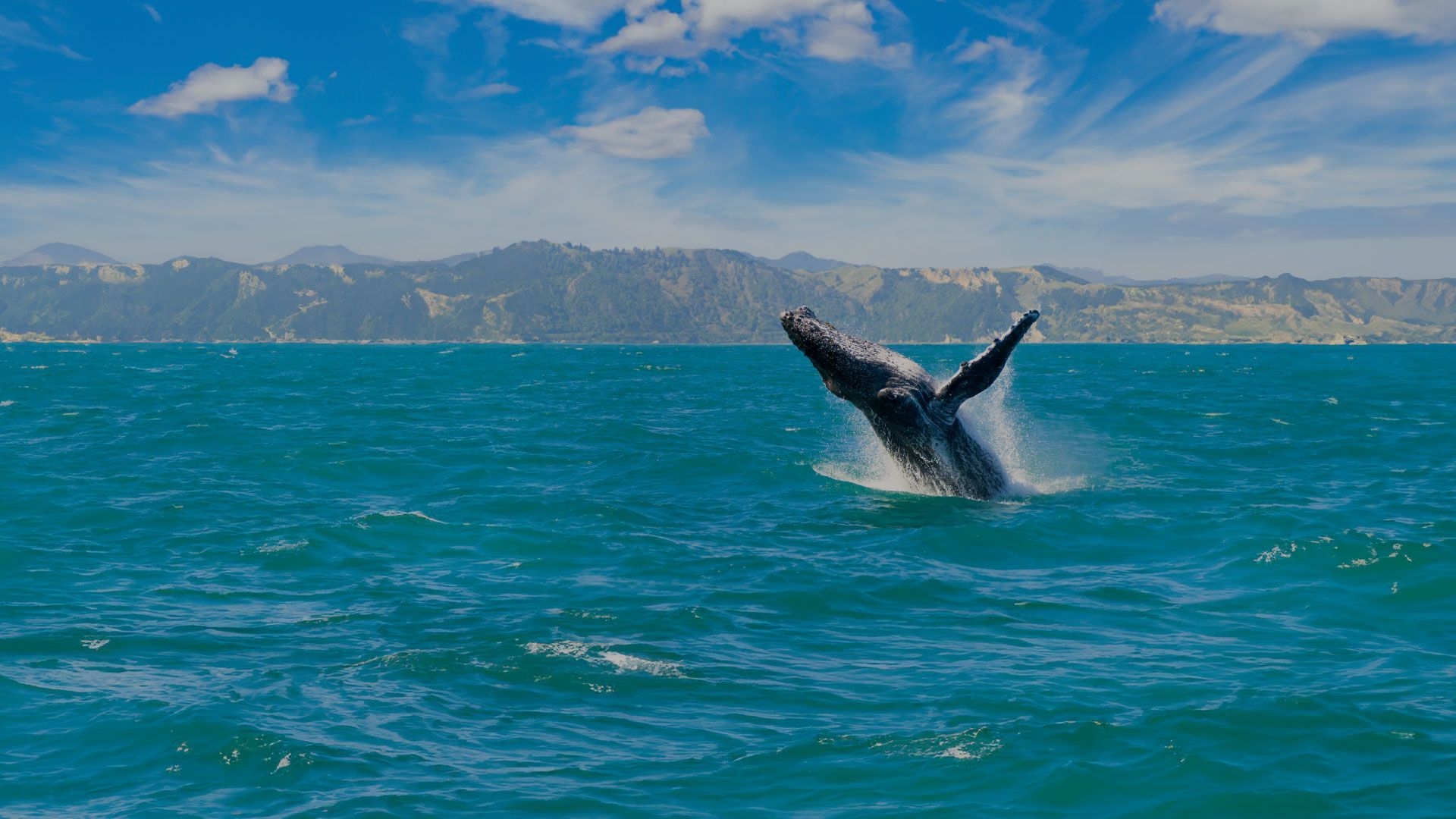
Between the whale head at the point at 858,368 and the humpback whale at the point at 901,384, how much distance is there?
0.01 metres

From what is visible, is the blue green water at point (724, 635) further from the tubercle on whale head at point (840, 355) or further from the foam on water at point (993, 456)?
the tubercle on whale head at point (840, 355)

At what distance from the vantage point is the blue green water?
29.9 feet

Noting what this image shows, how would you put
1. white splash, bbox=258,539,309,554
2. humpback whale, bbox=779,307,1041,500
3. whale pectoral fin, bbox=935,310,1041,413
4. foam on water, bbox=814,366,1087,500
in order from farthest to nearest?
foam on water, bbox=814,366,1087,500, humpback whale, bbox=779,307,1041,500, whale pectoral fin, bbox=935,310,1041,413, white splash, bbox=258,539,309,554

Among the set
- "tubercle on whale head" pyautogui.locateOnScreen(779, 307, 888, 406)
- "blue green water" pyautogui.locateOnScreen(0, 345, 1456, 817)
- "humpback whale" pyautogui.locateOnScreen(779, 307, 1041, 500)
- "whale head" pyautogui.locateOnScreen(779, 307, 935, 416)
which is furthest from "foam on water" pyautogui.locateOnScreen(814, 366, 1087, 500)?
"tubercle on whale head" pyautogui.locateOnScreen(779, 307, 888, 406)

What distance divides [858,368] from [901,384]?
82 cm

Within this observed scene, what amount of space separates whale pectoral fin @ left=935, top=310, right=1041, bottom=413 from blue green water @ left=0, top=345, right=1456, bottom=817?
2.16 m

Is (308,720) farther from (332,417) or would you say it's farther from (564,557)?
(332,417)

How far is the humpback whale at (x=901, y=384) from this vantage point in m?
19.7

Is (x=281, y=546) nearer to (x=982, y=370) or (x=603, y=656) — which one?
(x=603, y=656)

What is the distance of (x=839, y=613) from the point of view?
47.1 feet

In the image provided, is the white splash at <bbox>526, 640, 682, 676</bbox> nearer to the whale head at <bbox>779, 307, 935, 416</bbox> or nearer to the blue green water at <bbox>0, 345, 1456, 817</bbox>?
the blue green water at <bbox>0, 345, 1456, 817</bbox>

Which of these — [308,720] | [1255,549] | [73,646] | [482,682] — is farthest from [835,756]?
[1255,549]

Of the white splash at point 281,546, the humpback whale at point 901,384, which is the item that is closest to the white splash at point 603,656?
the white splash at point 281,546

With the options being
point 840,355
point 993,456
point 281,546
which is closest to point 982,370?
point 840,355
